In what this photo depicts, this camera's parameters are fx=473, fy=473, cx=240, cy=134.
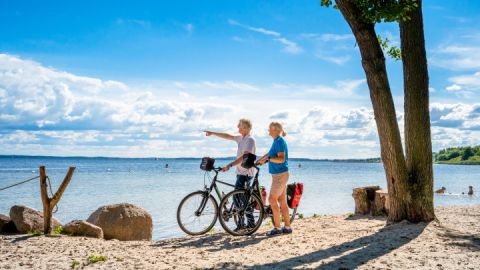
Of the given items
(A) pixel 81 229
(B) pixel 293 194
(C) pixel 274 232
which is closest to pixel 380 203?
(B) pixel 293 194

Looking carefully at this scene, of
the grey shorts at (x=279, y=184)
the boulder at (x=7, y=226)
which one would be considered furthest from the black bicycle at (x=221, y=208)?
the boulder at (x=7, y=226)

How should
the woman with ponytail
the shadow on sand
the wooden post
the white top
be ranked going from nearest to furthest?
the shadow on sand < the woman with ponytail < the white top < the wooden post

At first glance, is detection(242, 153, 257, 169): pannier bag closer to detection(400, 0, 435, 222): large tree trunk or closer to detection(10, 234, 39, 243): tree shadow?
detection(400, 0, 435, 222): large tree trunk

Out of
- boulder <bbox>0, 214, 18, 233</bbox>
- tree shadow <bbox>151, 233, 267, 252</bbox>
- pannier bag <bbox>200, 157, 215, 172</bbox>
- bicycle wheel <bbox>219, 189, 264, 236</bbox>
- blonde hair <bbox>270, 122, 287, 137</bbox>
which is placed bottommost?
tree shadow <bbox>151, 233, 267, 252</bbox>

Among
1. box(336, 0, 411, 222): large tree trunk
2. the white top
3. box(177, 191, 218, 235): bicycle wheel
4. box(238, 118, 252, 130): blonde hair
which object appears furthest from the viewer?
box(336, 0, 411, 222): large tree trunk

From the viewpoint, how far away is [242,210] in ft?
30.5

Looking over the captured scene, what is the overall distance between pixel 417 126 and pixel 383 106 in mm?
840

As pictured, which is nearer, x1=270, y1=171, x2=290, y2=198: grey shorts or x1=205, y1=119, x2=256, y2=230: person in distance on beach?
x1=270, y1=171, x2=290, y2=198: grey shorts

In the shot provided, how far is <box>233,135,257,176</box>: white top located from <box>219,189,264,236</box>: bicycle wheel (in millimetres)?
399

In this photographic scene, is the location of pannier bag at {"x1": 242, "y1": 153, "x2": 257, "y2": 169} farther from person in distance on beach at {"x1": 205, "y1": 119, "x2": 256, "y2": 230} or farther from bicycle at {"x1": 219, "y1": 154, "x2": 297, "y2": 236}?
person in distance on beach at {"x1": 205, "y1": 119, "x2": 256, "y2": 230}

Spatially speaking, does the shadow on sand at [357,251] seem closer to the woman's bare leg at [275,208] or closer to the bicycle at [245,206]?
the woman's bare leg at [275,208]

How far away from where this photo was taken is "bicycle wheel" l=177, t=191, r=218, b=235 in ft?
29.9

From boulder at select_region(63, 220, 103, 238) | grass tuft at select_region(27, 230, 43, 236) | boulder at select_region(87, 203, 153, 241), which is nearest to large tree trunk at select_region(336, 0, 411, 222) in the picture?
boulder at select_region(87, 203, 153, 241)

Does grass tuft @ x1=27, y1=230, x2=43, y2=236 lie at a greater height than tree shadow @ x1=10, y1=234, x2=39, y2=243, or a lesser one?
greater
